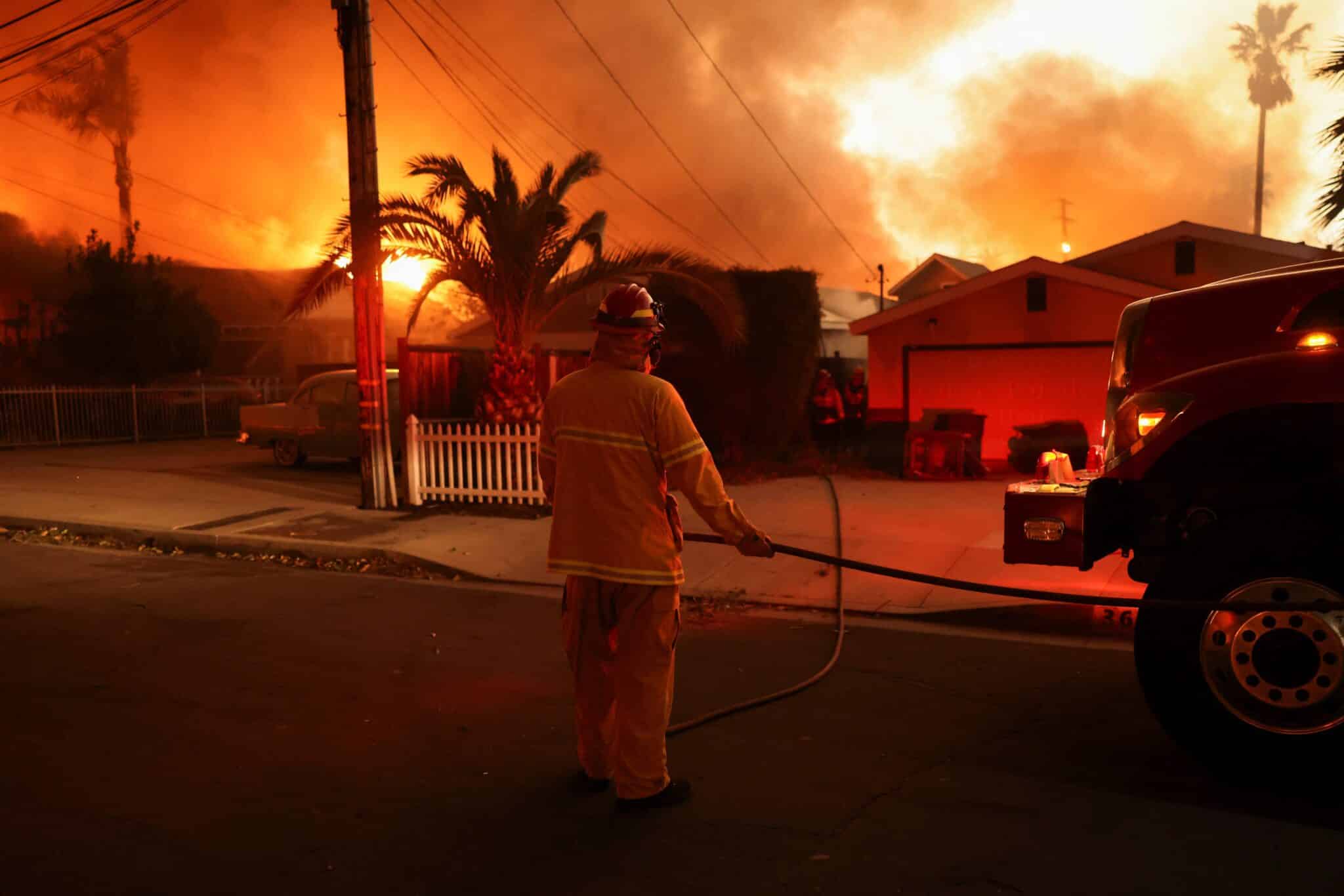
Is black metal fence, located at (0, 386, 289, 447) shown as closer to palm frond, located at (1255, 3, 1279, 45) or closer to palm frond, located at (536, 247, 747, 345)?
palm frond, located at (536, 247, 747, 345)

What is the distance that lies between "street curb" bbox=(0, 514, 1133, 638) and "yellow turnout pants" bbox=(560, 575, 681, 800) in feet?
12.9

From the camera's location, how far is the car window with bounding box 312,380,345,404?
17141 millimetres

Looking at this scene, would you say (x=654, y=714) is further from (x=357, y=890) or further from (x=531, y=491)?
(x=531, y=491)

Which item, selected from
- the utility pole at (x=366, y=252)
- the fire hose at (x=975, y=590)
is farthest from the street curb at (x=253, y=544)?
the fire hose at (x=975, y=590)

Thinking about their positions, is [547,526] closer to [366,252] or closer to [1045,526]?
[366,252]

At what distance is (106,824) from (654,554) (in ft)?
7.22

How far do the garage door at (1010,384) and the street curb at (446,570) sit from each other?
9.58 metres

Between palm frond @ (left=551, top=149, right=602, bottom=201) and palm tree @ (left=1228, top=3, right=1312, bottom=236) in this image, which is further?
palm tree @ (left=1228, top=3, right=1312, bottom=236)

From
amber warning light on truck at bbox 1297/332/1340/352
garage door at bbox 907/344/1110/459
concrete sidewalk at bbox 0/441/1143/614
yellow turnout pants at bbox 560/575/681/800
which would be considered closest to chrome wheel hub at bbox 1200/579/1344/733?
amber warning light on truck at bbox 1297/332/1340/352

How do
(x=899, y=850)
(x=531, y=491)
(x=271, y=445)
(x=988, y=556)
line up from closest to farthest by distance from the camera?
(x=899, y=850), (x=988, y=556), (x=531, y=491), (x=271, y=445)

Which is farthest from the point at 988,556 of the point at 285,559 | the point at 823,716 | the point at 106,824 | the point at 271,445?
the point at 271,445

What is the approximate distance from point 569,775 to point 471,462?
27.2 feet

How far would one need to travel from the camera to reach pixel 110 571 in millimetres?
9523

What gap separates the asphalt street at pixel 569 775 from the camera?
A: 3.68 meters
